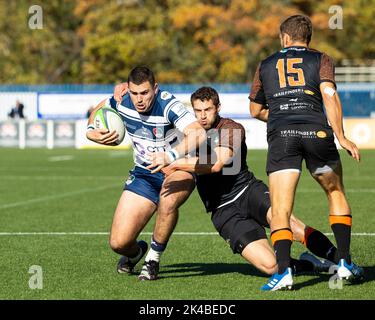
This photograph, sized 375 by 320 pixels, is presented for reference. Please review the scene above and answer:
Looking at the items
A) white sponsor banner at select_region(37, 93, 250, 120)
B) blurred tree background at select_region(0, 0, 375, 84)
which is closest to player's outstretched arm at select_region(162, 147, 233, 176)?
white sponsor banner at select_region(37, 93, 250, 120)

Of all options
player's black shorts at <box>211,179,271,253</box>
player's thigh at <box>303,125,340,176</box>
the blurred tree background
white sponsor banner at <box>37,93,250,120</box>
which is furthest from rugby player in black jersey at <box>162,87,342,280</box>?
the blurred tree background

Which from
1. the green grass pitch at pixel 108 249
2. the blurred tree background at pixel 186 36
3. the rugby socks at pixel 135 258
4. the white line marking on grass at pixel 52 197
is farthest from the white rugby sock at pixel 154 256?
the blurred tree background at pixel 186 36

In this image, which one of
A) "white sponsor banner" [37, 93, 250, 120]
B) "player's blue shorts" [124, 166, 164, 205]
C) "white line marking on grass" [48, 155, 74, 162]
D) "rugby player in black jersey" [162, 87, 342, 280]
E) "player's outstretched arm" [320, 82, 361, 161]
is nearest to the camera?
"player's outstretched arm" [320, 82, 361, 161]

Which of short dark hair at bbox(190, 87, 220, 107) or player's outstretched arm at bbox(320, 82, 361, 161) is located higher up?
short dark hair at bbox(190, 87, 220, 107)

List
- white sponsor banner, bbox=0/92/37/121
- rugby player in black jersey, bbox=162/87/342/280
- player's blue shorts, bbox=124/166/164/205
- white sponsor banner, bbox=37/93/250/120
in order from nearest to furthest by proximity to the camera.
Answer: rugby player in black jersey, bbox=162/87/342/280 → player's blue shorts, bbox=124/166/164/205 → white sponsor banner, bbox=37/93/250/120 → white sponsor banner, bbox=0/92/37/121

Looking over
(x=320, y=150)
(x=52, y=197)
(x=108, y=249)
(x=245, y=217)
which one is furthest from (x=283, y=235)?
(x=52, y=197)

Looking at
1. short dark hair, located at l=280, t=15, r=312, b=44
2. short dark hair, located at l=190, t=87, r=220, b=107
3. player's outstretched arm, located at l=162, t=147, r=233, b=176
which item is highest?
short dark hair, located at l=280, t=15, r=312, b=44

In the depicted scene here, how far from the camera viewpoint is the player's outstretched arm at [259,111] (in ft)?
27.9

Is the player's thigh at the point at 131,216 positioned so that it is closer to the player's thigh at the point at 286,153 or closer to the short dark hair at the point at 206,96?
the short dark hair at the point at 206,96

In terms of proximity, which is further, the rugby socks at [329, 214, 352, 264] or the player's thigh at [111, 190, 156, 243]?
the player's thigh at [111, 190, 156, 243]

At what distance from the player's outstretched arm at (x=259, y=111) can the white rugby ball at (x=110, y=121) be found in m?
1.18

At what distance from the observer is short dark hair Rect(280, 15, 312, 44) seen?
8.10 meters

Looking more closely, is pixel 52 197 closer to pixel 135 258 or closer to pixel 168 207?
pixel 135 258

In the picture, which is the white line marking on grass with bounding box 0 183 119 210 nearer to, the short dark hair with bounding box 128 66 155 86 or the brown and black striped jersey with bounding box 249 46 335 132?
the short dark hair with bounding box 128 66 155 86
